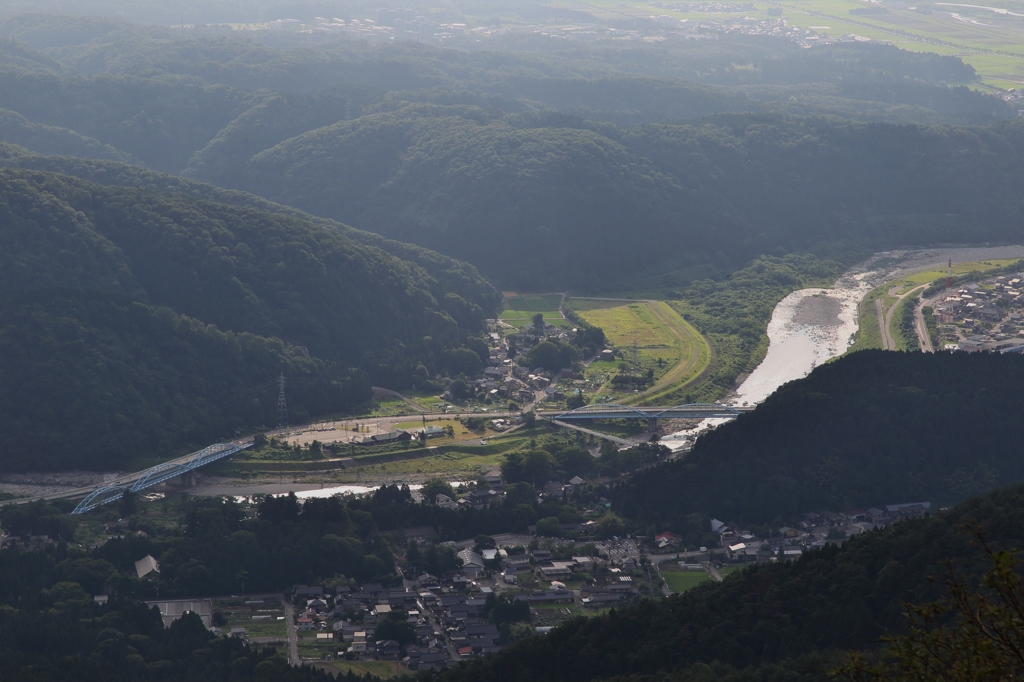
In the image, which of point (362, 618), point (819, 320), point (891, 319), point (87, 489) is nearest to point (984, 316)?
point (891, 319)

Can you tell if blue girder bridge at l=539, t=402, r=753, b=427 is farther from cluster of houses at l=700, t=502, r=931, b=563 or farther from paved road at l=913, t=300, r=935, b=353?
paved road at l=913, t=300, r=935, b=353

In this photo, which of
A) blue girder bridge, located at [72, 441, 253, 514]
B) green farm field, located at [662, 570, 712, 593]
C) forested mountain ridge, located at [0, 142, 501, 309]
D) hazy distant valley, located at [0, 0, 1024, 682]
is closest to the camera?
hazy distant valley, located at [0, 0, 1024, 682]

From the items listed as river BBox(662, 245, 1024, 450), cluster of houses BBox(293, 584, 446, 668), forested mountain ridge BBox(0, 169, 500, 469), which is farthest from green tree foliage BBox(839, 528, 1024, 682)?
forested mountain ridge BBox(0, 169, 500, 469)

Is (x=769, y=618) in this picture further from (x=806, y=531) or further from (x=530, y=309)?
(x=530, y=309)

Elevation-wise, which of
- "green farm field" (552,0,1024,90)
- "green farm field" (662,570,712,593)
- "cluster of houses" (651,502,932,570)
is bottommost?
"green farm field" (662,570,712,593)

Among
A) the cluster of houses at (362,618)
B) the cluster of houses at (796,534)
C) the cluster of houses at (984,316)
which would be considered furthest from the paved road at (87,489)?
the cluster of houses at (984,316)
